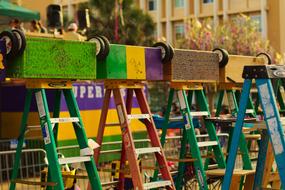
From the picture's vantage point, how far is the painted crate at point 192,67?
6.16m

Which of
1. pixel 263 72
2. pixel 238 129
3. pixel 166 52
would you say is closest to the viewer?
pixel 263 72

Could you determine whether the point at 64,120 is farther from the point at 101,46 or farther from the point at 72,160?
the point at 101,46

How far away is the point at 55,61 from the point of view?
16.4ft

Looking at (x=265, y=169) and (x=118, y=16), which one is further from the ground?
(x=118, y=16)

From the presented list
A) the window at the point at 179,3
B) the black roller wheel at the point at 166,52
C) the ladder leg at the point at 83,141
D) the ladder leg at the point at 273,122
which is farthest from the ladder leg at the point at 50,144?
the window at the point at 179,3

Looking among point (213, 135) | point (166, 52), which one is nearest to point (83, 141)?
point (166, 52)

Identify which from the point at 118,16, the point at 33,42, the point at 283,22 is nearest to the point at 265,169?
the point at 33,42

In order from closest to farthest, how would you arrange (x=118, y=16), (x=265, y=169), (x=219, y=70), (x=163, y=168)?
(x=265, y=169), (x=163, y=168), (x=219, y=70), (x=118, y=16)

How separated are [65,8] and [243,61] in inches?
1846

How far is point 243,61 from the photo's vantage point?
7.32 m

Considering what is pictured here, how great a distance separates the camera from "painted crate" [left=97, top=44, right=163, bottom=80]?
5.50 m

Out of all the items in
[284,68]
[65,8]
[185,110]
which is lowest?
[185,110]

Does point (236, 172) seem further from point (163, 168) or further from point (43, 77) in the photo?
point (43, 77)

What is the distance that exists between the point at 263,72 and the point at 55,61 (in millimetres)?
1738
